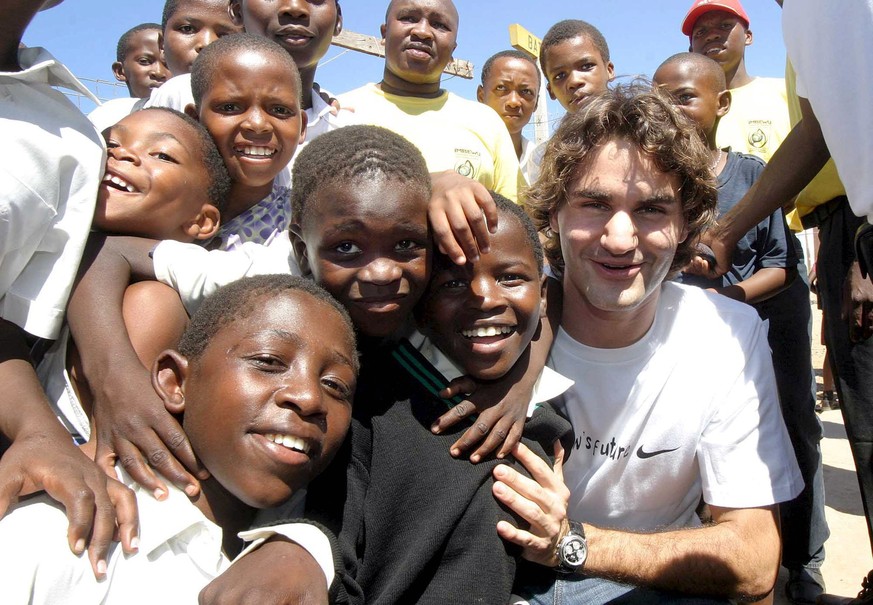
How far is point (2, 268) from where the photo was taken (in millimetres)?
1608

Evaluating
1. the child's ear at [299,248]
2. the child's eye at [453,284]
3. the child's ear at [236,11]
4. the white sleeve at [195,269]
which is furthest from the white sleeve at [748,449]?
the child's ear at [236,11]

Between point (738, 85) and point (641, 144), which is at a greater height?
point (738, 85)

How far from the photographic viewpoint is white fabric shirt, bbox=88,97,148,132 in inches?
116

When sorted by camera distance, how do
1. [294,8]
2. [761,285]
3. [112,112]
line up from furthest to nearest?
1. [761,285]
2. [112,112]
3. [294,8]

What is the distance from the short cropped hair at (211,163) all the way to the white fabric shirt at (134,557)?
98cm

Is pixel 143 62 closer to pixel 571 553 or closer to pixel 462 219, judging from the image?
pixel 462 219

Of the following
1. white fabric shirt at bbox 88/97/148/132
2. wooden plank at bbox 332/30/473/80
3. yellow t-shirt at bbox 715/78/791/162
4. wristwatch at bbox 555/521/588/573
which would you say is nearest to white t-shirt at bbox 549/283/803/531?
wristwatch at bbox 555/521/588/573

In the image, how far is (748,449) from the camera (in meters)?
2.12

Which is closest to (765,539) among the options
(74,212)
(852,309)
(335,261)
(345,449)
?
(852,309)

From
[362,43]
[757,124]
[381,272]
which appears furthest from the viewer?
[362,43]

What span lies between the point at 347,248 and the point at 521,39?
6.79 metres

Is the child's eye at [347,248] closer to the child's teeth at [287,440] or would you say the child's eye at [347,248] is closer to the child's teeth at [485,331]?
the child's teeth at [485,331]

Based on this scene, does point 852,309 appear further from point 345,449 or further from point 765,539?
point 345,449

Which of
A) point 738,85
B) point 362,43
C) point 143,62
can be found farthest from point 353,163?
point 362,43
